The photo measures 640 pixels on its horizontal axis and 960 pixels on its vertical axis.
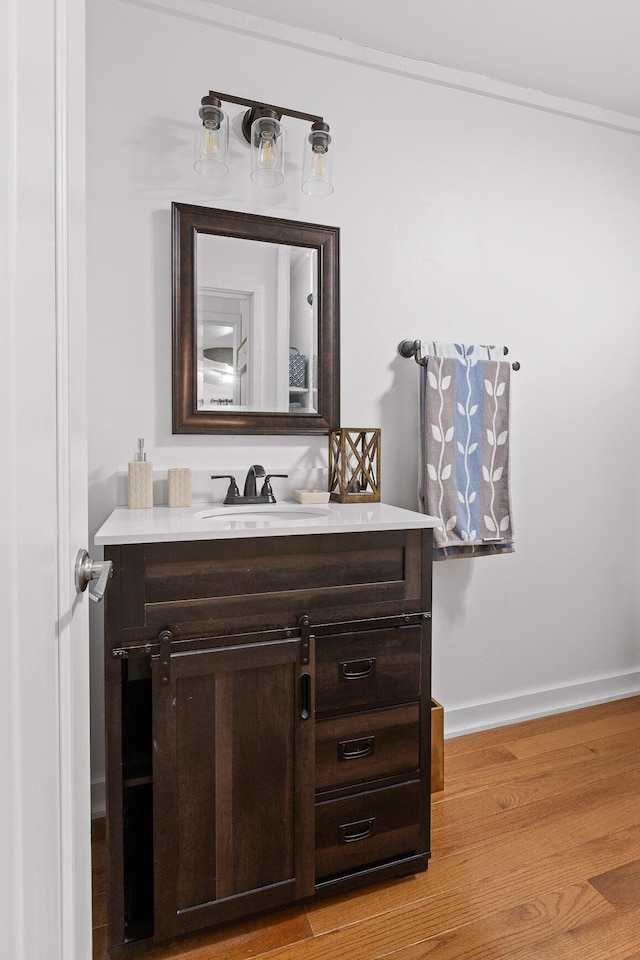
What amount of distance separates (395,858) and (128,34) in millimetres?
2506

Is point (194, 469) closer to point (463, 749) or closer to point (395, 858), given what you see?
point (395, 858)

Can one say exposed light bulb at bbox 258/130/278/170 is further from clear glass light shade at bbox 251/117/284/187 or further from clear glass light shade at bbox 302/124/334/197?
clear glass light shade at bbox 302/124/334/197

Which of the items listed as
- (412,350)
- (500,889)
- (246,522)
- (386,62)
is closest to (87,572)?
(246,522)

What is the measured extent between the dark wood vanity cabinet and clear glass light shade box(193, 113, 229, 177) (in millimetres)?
1185

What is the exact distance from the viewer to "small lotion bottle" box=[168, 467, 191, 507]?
5.70 feet

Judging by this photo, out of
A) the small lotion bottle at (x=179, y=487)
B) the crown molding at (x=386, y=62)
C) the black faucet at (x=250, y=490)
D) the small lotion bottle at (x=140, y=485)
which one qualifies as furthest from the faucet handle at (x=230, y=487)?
the crown molding at (x=386, y=62)

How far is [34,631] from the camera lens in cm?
58

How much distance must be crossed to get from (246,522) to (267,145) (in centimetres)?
118

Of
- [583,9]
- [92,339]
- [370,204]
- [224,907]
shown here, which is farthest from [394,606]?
[583,9]

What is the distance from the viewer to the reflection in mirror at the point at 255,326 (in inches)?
72.6

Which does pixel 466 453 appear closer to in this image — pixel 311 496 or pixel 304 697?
pixel 311 496

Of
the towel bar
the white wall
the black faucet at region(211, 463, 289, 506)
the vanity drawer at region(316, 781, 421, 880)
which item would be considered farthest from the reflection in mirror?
the vanity drawer at region(316, 781, 421, 880)

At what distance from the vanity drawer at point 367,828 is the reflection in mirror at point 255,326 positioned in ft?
3.92

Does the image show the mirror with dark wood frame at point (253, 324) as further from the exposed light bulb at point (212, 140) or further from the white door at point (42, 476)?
the white door at point (42, 476)
